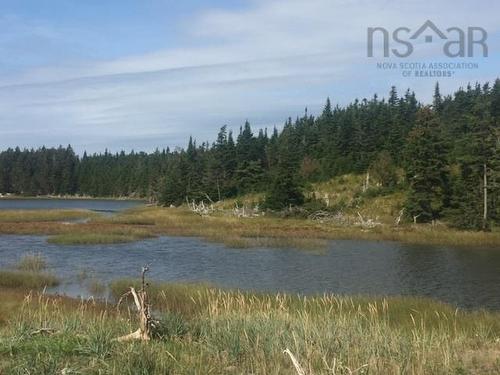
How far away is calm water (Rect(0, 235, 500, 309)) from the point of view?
25703 millimetres

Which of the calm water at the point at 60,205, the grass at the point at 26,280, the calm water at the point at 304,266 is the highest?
the calm water at the point at 60,205

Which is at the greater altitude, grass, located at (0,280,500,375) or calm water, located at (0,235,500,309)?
grass, located at (0,280,500,375)

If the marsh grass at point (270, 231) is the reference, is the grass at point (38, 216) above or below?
above

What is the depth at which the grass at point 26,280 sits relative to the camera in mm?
25337

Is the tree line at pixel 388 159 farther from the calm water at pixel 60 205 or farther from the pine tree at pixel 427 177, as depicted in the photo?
the calm water at pixel 60 205

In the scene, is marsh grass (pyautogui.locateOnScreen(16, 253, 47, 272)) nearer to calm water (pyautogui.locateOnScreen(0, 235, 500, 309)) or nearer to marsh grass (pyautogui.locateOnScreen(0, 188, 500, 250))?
calm water (pyautogui.locateOnScreen(0, 235, 500, 309))

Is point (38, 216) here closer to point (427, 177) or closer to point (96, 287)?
point (427, 177)

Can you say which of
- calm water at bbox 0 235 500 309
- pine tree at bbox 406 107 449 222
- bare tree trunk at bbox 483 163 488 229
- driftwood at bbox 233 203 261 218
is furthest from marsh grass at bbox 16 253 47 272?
driftwood at bbox 233 203 261 218

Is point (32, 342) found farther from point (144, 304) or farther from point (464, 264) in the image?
point (464, 264)

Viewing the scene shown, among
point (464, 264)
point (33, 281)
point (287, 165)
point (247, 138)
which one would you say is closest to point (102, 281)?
point (33, 281)

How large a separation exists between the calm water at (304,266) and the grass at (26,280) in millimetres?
844

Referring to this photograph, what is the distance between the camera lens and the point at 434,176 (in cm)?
5581

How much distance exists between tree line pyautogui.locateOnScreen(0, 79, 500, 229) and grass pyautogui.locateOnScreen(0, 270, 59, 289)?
37.4 m

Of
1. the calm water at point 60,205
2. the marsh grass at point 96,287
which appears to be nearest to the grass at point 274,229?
the marsh grass at point 96,287
